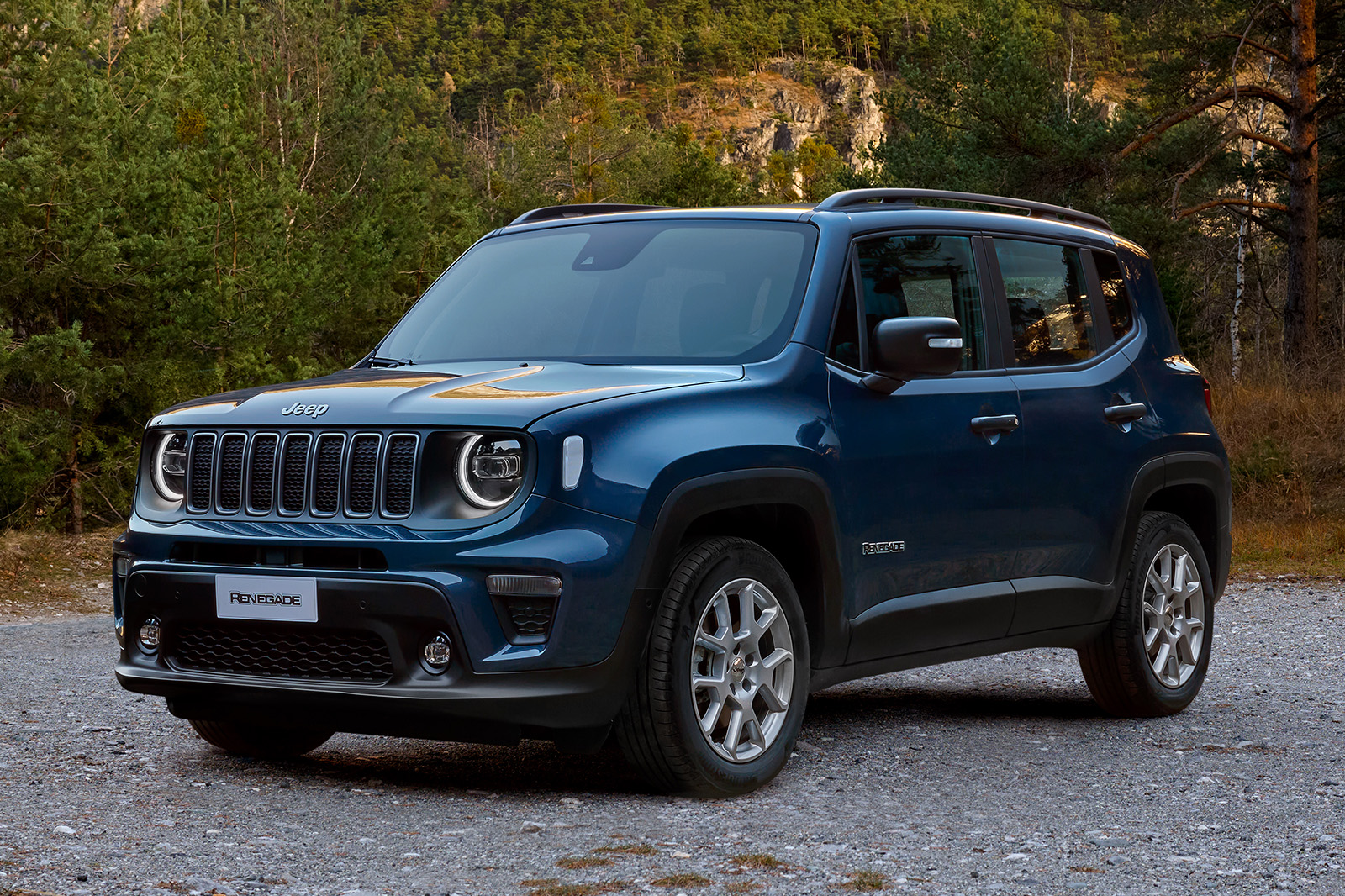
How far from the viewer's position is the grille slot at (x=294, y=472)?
194 inches

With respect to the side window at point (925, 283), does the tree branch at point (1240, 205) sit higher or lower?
lower

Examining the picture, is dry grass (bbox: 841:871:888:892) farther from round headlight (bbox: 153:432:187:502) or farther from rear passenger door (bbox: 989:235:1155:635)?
round headlight (bbox: 153:432:187:502)

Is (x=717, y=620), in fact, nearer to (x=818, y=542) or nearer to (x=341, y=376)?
(x=818, y=542)

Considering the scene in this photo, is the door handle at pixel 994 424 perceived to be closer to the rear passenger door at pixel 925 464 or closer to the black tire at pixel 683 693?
the rear passenger door at pixel 925 464

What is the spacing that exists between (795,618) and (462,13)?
17404cm

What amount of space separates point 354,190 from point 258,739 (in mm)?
28450

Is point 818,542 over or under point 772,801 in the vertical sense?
over

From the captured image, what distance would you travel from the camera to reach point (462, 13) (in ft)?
562

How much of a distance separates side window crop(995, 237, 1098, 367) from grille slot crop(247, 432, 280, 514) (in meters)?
3.01

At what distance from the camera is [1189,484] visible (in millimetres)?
7375

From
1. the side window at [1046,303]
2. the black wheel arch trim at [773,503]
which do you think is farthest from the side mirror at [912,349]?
the side window at [1046,303]

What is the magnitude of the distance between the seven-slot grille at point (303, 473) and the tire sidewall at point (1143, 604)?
11.9 feet

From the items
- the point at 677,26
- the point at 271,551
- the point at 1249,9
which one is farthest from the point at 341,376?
the point at 677,26

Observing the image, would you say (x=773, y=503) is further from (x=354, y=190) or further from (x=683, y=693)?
(x=354, y=190)
